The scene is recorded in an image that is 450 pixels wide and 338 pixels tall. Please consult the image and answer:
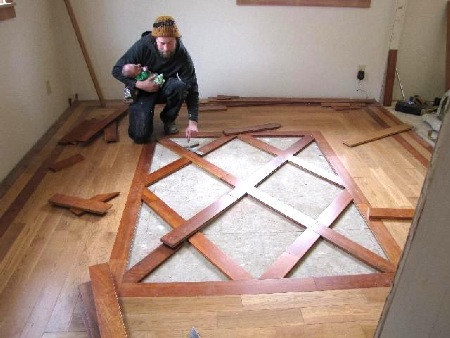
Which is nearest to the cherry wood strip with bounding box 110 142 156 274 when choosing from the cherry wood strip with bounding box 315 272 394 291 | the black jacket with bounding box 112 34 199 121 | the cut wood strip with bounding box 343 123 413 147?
the black jacket with bounding box 112 34 199 121

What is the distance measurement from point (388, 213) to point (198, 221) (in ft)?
3.75

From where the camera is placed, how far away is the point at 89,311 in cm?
153

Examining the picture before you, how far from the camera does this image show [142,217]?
2168 millimetres

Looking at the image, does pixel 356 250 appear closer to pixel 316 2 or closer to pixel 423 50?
pixel 316 2

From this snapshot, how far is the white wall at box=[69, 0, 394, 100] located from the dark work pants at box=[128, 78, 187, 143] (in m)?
0.94

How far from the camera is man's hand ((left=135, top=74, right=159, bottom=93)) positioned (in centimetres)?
291

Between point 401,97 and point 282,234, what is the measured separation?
287cm

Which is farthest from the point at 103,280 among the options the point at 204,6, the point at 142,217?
the point at 204,6

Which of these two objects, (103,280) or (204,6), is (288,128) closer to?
(204,6)

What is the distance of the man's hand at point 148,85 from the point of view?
9.55 feet

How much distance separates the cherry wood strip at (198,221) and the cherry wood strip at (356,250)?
56 centimetres

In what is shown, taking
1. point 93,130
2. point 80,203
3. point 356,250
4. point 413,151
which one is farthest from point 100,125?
point 413,151

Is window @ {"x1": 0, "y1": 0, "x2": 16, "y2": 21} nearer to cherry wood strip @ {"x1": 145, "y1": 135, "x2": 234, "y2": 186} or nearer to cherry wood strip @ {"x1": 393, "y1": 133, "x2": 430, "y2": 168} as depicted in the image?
cherry wood strip @ {"x1": 145, "y1": 135, "x2": 234, "y2": 186}

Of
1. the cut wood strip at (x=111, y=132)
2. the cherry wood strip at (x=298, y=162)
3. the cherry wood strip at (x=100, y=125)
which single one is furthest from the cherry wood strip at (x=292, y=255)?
the cherry wood strip at (x=100, y=125)
